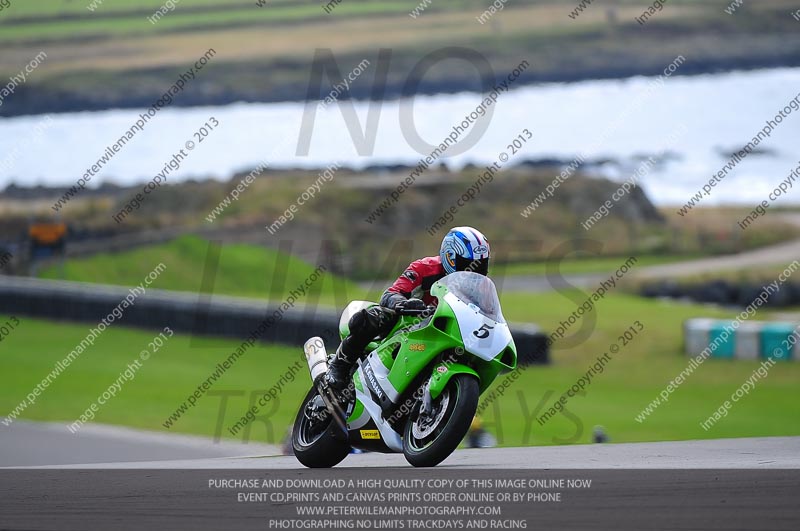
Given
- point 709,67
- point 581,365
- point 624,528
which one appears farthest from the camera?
point 709,67

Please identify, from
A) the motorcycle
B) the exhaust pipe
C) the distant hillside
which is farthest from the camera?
the distant hillside

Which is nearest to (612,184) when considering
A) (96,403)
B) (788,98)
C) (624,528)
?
(788,98)

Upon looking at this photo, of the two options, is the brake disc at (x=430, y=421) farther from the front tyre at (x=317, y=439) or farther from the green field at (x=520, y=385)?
the green field at (x=520, y=385)

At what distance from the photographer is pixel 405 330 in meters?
8.31

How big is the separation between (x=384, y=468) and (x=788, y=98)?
33052 mm

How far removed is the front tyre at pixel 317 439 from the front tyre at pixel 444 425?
783 millimetres

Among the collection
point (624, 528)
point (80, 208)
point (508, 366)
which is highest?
point (624, 528)

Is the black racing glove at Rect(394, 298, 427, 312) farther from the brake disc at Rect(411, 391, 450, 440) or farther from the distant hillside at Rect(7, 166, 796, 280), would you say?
the distant hillside at Rect(7, 166, 796, 280)

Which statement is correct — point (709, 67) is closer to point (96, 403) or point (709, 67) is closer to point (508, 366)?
point (96, 403)

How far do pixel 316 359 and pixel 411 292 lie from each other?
99 centimetres

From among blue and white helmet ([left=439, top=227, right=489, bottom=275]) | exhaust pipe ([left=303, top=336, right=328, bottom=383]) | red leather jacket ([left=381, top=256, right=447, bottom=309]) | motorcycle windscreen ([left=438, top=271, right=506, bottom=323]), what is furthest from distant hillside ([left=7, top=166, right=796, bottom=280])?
motorcycle windscreen ([left=438, top=271, right=506, bottom=323])

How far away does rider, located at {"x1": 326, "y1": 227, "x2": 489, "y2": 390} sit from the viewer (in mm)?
8117

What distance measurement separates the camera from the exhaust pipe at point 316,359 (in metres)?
8.80

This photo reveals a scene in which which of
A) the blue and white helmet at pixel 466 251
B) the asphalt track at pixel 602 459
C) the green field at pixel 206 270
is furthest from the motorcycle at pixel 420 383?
the green field at pixel 206 270
